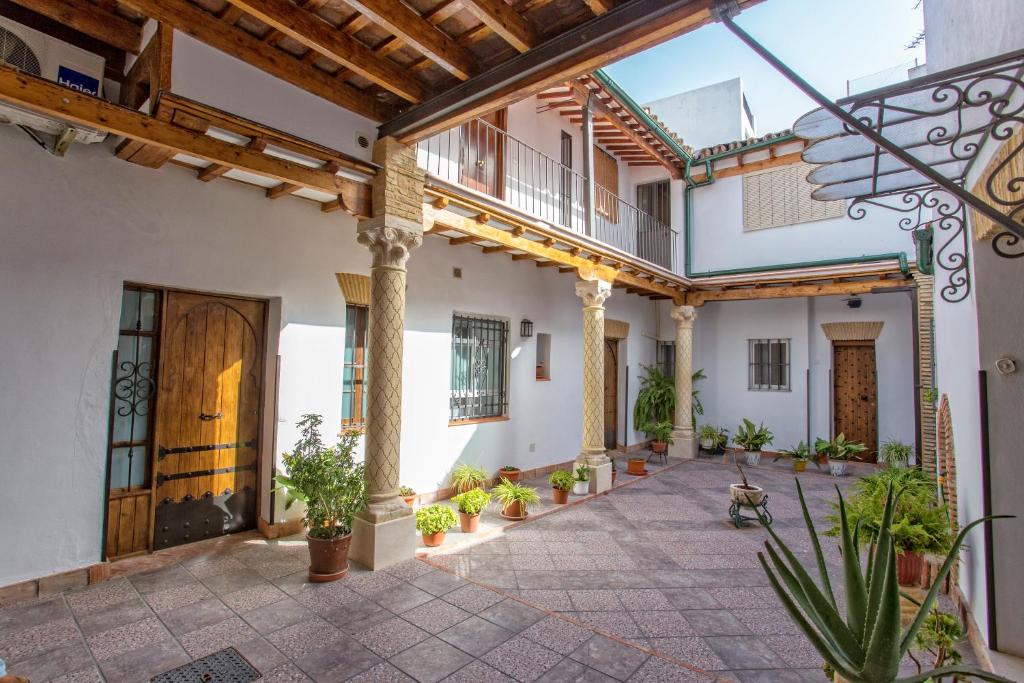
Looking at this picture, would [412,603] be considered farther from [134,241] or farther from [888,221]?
[888,221]

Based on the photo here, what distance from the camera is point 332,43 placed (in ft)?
12.5

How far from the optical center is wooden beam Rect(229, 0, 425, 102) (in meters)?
3.39

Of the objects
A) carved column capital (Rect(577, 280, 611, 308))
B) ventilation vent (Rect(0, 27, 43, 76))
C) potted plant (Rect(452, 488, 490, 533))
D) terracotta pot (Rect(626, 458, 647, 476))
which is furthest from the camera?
terracotta pot (Rect(626, 458, 647, 476))

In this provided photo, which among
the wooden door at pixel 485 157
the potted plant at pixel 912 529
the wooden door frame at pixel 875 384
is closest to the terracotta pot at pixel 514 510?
the potted plant at pixel 912 529

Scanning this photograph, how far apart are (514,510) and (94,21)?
597 cm

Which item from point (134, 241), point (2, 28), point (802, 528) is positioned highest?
point (2, 28)

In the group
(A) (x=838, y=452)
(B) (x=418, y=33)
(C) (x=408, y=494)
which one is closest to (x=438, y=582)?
(C) (x=408, y=494)

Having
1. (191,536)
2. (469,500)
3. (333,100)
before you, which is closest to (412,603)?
(469,500)

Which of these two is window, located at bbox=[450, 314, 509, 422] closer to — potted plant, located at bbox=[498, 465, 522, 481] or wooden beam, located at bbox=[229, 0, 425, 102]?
potted plant, located at bbox=[498, 465, 522, 481]

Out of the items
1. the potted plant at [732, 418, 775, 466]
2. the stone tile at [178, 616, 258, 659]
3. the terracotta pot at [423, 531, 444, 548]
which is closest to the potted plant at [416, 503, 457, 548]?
the terracotta pot at [423, 531, 444, 548]

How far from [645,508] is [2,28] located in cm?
777

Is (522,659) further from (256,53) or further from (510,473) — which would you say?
(256,53)

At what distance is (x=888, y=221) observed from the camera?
943 cm

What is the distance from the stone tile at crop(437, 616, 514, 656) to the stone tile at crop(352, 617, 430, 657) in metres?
0.18
